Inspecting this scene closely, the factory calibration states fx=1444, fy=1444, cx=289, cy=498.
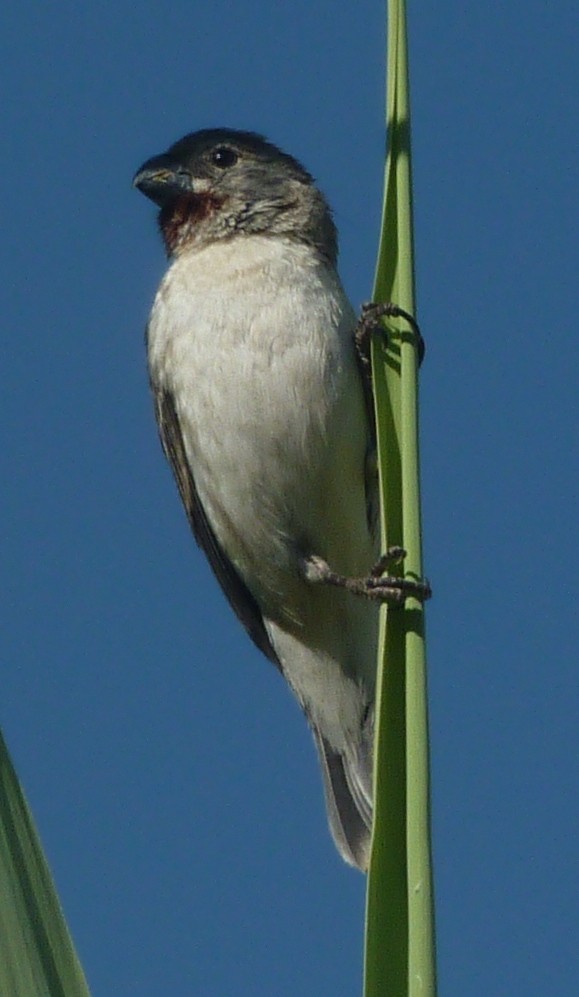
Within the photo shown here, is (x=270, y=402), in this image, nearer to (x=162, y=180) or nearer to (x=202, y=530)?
(x=202, y=530)

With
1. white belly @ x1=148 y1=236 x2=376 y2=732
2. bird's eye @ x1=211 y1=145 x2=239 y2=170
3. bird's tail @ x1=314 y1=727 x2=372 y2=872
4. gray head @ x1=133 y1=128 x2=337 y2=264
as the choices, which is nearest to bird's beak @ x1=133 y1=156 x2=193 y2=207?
gray head @ x1=133 y1=128 x2=337 y2=264

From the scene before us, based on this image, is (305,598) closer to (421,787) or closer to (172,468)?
(172,468)

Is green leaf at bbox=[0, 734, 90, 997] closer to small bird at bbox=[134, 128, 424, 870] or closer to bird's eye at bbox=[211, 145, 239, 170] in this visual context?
small bird at bbox=[134, 128, 424, 870]

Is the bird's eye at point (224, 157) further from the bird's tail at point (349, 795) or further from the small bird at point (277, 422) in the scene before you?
the bird's tail at point (349, 795)

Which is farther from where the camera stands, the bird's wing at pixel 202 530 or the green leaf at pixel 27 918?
the bird's wing at pixel 202 530

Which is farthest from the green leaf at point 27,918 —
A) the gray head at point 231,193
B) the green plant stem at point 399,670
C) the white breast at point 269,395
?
the gray head at point 231,193

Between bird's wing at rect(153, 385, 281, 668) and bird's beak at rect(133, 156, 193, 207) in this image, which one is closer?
Answer: bird's wing at rect(153, 385, 281, 668)

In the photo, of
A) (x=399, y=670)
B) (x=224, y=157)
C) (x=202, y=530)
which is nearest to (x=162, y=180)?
(x=224, y=157)
